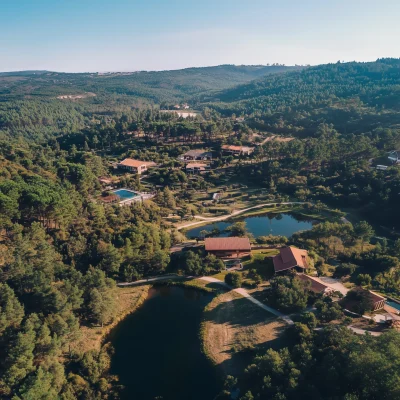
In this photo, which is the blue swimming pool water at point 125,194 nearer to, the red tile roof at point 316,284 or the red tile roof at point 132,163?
the red tile roof at point 132,163

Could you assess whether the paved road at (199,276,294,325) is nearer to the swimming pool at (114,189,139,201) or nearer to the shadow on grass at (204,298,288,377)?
the shadow on grass at (204,298,288,377)

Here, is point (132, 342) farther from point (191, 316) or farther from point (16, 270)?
point (16, 270)

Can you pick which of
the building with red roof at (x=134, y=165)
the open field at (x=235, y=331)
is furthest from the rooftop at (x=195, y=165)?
the open field at (x=235, y=331)

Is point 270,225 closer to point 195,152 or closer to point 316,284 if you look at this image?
point 316,284

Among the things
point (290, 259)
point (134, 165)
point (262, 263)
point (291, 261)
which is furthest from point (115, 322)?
point (134, 165)

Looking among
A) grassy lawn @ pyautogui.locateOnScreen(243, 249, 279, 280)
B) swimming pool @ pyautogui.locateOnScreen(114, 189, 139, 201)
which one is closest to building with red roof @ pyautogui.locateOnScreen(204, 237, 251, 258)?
grassy lawn @ pyautogui.locateOnScreen(243, 249, 279, 280)
